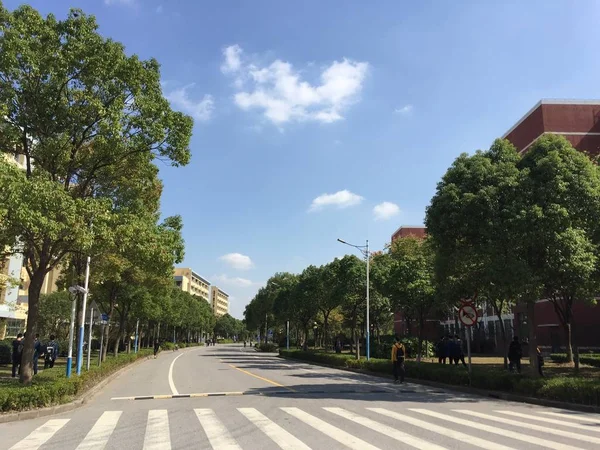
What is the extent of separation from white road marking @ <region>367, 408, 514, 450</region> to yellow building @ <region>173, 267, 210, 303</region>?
12004cm

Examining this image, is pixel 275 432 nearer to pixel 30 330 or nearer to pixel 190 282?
pixel 30 330

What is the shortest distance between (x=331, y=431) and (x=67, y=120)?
36.7 ft

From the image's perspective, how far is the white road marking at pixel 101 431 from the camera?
781 cm

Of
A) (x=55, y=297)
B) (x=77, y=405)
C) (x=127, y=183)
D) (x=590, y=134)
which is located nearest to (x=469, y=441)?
(x=77, y=405)

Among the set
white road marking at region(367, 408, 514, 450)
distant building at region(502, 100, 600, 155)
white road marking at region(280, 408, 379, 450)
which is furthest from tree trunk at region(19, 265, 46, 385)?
distant building at region(502, 100, 600, 155)

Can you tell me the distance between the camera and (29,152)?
14.7m

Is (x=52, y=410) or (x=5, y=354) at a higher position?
(x=52, y=410)

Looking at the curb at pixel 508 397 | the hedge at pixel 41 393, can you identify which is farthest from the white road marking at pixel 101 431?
the curb at pixel 508 397

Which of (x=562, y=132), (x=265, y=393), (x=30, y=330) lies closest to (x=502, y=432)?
(x=265, y=393)

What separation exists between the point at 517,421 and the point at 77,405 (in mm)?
10449

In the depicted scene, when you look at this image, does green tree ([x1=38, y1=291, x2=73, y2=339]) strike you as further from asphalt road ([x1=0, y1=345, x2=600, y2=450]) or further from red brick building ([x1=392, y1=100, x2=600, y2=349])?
asphalt road ([x1=0, y1=345, x2=600, y2=450])

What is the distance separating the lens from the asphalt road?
25.8ft

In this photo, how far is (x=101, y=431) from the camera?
903cm

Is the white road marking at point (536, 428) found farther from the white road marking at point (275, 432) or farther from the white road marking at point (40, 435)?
the white road marking at point (40, 435)
